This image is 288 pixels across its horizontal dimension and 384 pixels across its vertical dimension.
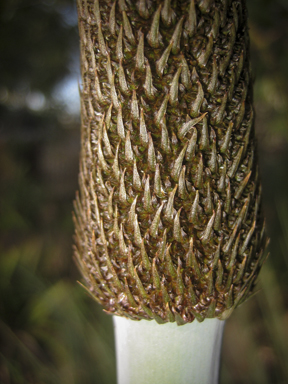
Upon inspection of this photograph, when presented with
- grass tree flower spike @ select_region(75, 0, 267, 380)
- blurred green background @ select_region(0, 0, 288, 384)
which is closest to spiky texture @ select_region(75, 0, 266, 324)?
grass tree flower spike @ select_region(75, 0, 267, 380)

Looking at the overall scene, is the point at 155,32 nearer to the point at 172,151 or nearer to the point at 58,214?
the point at 172,151

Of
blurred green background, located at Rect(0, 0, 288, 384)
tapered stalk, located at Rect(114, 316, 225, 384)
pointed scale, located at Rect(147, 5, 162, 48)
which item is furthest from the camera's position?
blurred green background, located at Rect(0, 0, 288, 384)

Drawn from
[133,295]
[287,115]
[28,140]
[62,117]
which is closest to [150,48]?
[133,295]

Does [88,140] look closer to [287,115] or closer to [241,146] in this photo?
[241,146]

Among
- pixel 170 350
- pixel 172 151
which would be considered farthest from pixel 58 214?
pixel 172 151

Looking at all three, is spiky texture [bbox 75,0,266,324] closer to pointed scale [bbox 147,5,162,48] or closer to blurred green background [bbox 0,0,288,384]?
pointed scale [bbox 147,5,162,48]
